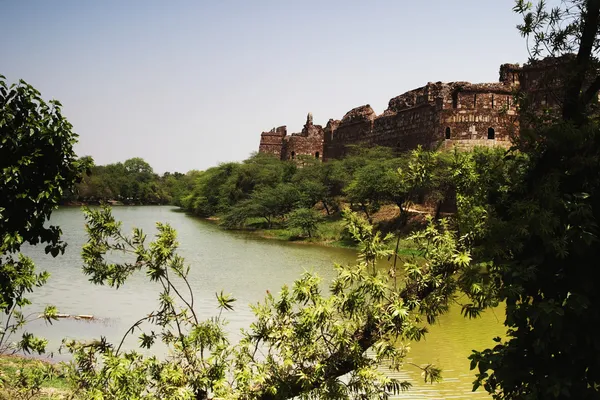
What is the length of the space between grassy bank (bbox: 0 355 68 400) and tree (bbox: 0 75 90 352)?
298 millimetres

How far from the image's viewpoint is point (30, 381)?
4734mm

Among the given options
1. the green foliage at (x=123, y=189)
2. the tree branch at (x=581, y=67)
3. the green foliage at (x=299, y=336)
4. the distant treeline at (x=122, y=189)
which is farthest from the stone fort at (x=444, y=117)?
the distant treeline at (x=122, y=189)

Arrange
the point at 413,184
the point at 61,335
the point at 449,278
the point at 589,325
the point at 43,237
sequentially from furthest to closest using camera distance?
the point at 61,335, the point at 43,237, the point at 413,184, the point at 449,278, the point at 589,325

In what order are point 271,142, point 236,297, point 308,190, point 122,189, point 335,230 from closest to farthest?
point 236,297 < point 335,230 < point 308,190 < point 271,142 < point 122,189

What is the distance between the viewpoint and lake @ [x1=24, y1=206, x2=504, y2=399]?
805 cm

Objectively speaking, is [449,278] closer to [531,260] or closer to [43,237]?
[531,260]

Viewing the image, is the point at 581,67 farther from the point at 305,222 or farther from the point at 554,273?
the point at 305,222

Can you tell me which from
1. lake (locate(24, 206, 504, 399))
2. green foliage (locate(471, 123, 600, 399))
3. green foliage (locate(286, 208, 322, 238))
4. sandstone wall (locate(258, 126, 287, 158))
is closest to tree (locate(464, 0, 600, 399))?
green foliage (locate(471, 123, 600, 399))

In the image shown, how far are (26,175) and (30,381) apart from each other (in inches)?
68.1

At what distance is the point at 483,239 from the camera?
4.02m

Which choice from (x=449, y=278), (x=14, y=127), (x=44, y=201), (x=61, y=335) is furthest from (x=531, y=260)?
(x=61, y=335)

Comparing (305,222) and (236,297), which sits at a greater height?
(305,222)

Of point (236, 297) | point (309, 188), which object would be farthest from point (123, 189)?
point (236, 297)

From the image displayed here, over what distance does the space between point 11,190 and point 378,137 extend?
78.8ft
